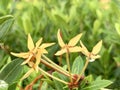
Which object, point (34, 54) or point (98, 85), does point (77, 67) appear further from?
point (34, 54)

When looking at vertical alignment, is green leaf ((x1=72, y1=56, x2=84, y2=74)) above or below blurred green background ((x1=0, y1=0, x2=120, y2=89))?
above

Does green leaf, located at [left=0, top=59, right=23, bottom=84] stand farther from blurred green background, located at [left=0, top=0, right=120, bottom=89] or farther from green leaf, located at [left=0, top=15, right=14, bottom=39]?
blurred green background, located at [left=0, top=0, right=120, bottom=89]

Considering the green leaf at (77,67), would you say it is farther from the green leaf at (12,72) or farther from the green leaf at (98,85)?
the green leaf at (12,72)

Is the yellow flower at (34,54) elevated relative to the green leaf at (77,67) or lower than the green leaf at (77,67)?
elevated

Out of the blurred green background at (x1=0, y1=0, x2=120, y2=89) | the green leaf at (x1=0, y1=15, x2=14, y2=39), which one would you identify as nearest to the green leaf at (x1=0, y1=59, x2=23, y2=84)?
the green leaf at (x1=0, y1=15, x2=14, y2=39)

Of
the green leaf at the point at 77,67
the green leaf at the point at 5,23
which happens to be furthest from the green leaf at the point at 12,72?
the green leaf at the point at 77,67

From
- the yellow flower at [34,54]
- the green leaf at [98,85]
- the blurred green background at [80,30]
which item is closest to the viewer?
the yellow flower at [34,54]

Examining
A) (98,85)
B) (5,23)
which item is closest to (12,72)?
(5,23)
